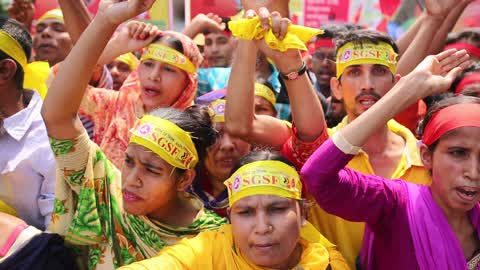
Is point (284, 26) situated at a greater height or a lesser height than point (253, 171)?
greater

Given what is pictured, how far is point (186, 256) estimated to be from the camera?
272cm

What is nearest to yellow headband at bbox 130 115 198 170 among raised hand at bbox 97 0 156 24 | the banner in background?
raised hand at bbox 97 0 156 24

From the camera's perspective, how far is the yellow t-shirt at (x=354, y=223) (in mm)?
3180

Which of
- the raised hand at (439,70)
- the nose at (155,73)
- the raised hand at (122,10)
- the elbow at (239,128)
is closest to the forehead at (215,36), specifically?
the nose at (155,73)

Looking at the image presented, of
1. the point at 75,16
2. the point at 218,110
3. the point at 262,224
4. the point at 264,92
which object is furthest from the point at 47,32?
the point at 262,224

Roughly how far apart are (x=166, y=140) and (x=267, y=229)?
662mm

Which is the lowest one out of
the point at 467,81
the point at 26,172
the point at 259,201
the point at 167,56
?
the point at 259,201

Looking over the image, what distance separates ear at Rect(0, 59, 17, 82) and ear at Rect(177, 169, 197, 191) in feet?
3.68

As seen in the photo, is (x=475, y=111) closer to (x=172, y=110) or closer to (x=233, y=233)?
(x=233, y=233)

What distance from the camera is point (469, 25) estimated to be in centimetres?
587

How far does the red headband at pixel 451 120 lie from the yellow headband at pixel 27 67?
215 cm

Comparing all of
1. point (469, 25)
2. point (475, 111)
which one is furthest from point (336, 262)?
point (469, 25)

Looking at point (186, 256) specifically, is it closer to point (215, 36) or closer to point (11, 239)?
point (11, 239)

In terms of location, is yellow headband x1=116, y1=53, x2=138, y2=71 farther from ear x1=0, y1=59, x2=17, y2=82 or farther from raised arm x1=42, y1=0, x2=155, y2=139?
raised arm x1=42, y1=0, x2=155, y2=139
